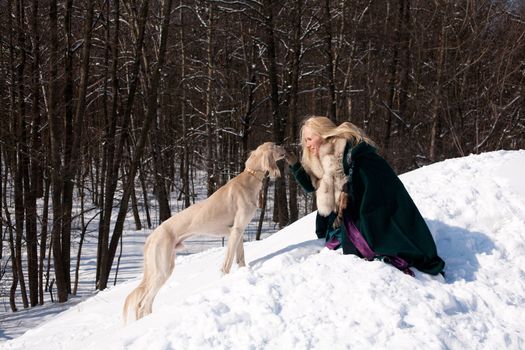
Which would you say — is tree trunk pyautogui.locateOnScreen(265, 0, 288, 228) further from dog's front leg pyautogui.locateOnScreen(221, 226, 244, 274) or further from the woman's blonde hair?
the woman's blonde hair

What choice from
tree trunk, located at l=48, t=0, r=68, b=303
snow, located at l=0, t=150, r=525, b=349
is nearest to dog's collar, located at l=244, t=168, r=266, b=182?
snow, located at l=0, t=150, r=525, b=349

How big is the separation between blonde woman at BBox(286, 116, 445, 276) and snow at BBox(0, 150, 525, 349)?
174 mm

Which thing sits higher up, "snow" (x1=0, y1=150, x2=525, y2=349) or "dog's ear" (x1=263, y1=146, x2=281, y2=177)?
"dog's ear" (x1=263, y1=146, x2=281, y2=177)

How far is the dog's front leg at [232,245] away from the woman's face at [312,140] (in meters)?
1.11

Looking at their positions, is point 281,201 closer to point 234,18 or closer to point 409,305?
point 234,18

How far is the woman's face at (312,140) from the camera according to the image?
4.86m

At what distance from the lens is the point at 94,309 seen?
7.43m

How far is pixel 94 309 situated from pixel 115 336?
3.46 meters

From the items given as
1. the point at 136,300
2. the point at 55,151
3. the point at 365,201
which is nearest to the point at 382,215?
the point at 365,201

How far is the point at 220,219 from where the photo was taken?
16.8 feet

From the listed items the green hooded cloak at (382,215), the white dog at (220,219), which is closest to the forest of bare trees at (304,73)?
the white dog at (220,219)

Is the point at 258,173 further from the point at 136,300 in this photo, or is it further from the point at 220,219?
the point at 136,300

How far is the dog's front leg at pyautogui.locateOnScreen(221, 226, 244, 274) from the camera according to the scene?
5.05m

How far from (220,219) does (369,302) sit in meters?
1.82
